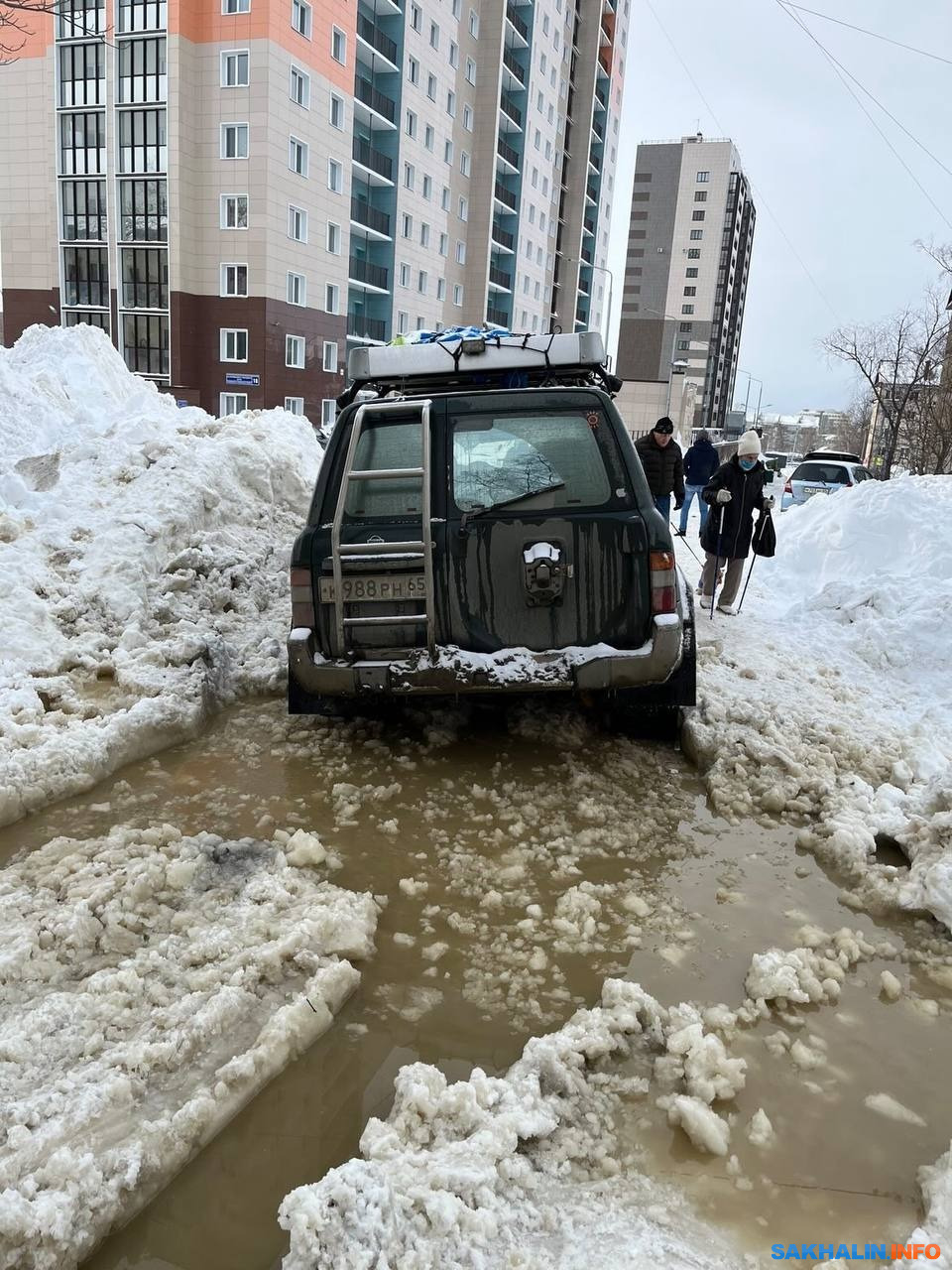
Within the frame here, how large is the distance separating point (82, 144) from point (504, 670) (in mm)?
39136

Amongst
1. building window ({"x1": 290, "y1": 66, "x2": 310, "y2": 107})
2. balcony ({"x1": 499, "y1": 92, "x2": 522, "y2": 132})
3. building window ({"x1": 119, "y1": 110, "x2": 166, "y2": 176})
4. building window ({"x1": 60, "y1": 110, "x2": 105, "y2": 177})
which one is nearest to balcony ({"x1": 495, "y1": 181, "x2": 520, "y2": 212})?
balcony ({"x1": 499, "y1": 92, "x2": 522, "y2": 132})

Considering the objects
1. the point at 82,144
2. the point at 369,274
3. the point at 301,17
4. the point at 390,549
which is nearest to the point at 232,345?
the point at 369,274

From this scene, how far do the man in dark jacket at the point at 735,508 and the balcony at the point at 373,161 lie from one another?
3564 cm

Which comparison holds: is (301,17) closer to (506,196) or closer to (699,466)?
(506,196)

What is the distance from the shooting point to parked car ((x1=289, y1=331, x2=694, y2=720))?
168 inches

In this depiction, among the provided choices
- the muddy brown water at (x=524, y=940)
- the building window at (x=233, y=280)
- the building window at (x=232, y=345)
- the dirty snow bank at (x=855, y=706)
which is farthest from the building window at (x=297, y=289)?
the muddy brown water at (x=524, y=940)

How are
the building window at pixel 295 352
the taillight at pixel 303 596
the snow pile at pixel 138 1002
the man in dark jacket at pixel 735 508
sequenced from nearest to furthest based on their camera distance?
the snow pile at pixel 138 1002
the taillight at pixel 303 596
the man in dark jacket at pixel 735 508
the building window at pixel 295 352

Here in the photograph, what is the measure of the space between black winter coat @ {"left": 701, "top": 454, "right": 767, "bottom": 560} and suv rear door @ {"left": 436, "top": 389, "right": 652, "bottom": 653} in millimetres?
3644

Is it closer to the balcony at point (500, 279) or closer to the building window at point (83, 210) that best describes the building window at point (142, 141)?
the building window at point (83, 210)

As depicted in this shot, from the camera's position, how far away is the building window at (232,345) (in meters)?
32.7

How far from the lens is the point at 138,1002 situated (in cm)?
276

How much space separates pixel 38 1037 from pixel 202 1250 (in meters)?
0.90

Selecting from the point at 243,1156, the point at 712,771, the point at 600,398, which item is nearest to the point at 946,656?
the point at 712,771

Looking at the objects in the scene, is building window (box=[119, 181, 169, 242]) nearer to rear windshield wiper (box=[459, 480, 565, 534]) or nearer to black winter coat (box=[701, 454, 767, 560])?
black winter coat (box=[701, 454, 767, 560])
